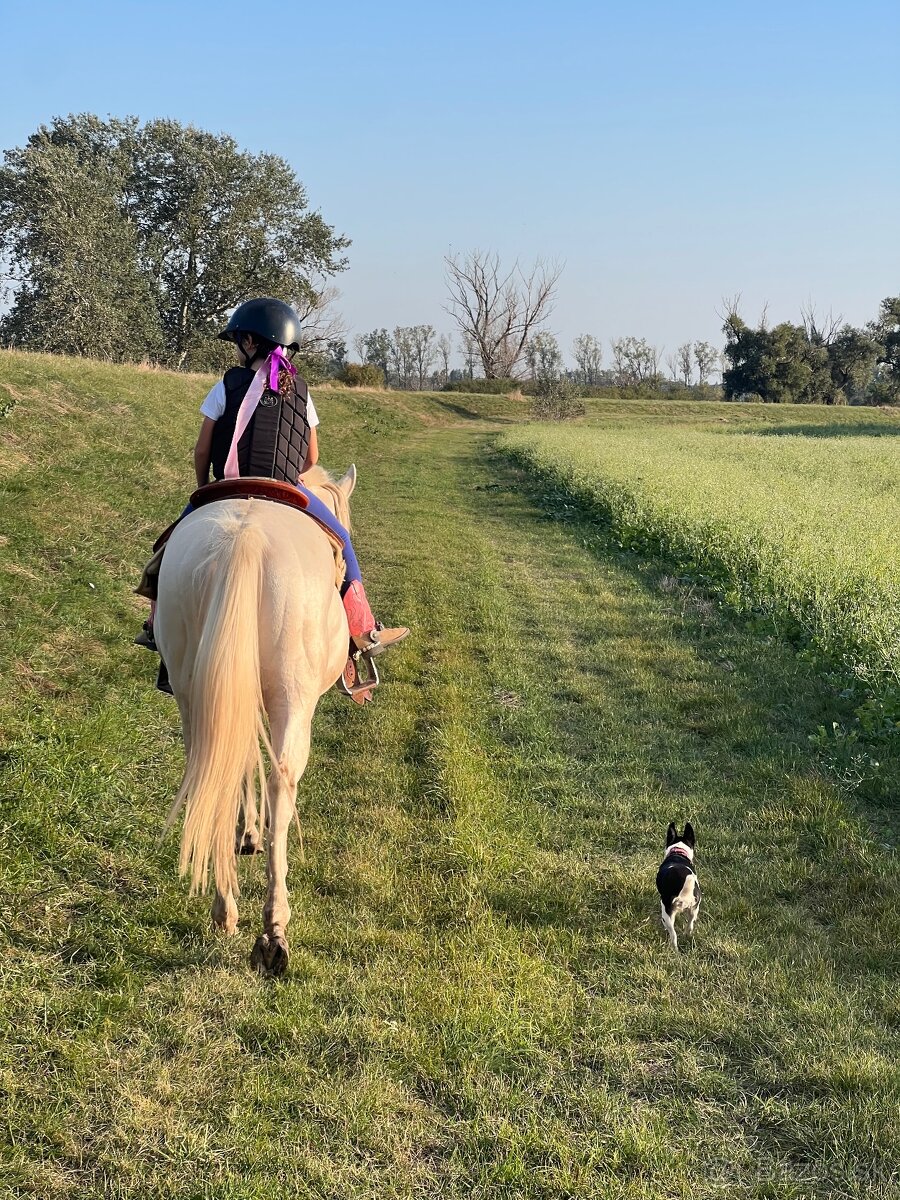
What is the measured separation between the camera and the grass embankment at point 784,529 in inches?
285

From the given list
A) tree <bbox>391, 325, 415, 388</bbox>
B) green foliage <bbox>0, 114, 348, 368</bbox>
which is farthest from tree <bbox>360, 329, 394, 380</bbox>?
green foliage <bbox>0, 114, 348, 368</bbox>

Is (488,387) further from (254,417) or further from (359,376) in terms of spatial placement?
(254,417)

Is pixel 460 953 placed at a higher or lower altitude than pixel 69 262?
lower

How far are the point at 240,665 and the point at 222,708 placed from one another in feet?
0.63

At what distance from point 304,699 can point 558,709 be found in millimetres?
3520

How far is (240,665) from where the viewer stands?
10.9 ft

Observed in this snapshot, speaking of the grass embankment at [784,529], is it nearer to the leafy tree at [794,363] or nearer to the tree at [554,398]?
the tree at [554,398]

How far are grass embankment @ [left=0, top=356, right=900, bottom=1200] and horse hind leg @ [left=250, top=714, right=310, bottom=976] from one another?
0.54ft

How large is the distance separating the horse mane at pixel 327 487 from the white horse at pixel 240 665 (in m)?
0.94

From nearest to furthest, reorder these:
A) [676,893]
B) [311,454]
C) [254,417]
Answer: [676,893]
[254,417]
[311,454]

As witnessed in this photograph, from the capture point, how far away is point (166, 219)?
42.1 metres

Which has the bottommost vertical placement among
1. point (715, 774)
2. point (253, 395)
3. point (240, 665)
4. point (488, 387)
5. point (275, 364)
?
point (715, 774)

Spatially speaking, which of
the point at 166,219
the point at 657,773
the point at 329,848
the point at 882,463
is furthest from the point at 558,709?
the point at 166,219

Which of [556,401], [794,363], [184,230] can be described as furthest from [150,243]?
[794,363]
